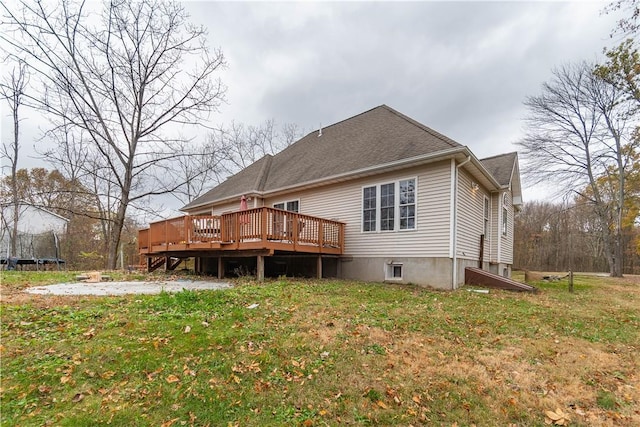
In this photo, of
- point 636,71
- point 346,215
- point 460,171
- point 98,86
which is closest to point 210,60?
point 98,86

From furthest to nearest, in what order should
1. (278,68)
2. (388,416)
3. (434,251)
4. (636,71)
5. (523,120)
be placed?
1. (523,120)
2. (636,71)
3. (278,68)
4. (434,251)
5. (388,416)

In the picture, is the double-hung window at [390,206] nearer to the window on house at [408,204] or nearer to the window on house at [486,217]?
the window on house at [408,204]

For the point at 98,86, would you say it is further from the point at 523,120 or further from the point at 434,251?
the point at 523,120

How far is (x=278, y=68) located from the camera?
14.1m

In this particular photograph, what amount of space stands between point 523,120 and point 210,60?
20.8 metres

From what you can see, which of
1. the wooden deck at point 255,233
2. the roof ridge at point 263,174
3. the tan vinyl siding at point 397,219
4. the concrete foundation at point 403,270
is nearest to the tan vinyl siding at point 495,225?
the concrete foundation at point 403,270

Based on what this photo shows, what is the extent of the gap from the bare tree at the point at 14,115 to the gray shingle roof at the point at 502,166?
67.2 feet

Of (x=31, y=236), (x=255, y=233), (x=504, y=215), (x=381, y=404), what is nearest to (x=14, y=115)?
(x=31, y=236)

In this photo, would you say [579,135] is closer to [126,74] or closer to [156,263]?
[156,263]

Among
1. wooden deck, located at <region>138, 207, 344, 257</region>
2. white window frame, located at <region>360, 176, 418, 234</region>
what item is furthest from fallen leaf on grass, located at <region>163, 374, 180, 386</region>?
→ white window frame, located at <region>360, 176, 418, 234</region>

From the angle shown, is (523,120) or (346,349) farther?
(523,120)

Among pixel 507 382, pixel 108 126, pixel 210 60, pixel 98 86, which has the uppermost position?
pixel 210 60

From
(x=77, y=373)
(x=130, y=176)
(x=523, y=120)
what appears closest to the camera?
(x=77, y=373)

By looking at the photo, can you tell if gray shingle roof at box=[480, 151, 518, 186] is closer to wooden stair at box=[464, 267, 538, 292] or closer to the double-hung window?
wooden stair at box=[464, 267, 538, 292]
